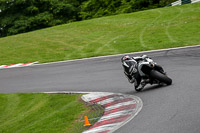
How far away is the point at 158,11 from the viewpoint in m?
34.8

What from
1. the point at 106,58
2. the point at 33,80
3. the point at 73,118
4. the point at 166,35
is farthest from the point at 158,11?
the point at 73,118

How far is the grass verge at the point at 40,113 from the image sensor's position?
8137 mm

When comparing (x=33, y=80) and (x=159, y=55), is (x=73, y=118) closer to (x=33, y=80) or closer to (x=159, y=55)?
(x=33, y=80)

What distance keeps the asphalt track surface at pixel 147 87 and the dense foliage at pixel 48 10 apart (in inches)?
1232

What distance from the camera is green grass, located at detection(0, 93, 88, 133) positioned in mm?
8156

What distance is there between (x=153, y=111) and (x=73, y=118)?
79.4 inches

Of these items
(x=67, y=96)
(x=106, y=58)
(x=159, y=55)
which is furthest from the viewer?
(x=106, y=58)

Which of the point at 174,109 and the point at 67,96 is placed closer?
the point at 174,109

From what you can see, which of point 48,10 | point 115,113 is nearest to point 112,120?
point 115,113

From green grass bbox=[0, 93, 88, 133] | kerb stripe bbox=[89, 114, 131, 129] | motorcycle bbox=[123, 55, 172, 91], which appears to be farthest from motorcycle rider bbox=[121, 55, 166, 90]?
kerb stripe bbox=[89, 114, 131, 129]

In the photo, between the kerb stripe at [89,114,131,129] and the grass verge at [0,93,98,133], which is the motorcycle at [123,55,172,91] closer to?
the grass verge at [0,93,98,133]

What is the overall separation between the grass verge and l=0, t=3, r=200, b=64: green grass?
373 inches

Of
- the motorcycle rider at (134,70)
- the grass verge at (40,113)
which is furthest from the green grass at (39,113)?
the motorcycle rider at (134,70)

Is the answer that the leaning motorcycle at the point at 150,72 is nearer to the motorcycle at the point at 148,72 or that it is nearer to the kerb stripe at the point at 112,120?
the motorcycle at the point at 148,72
